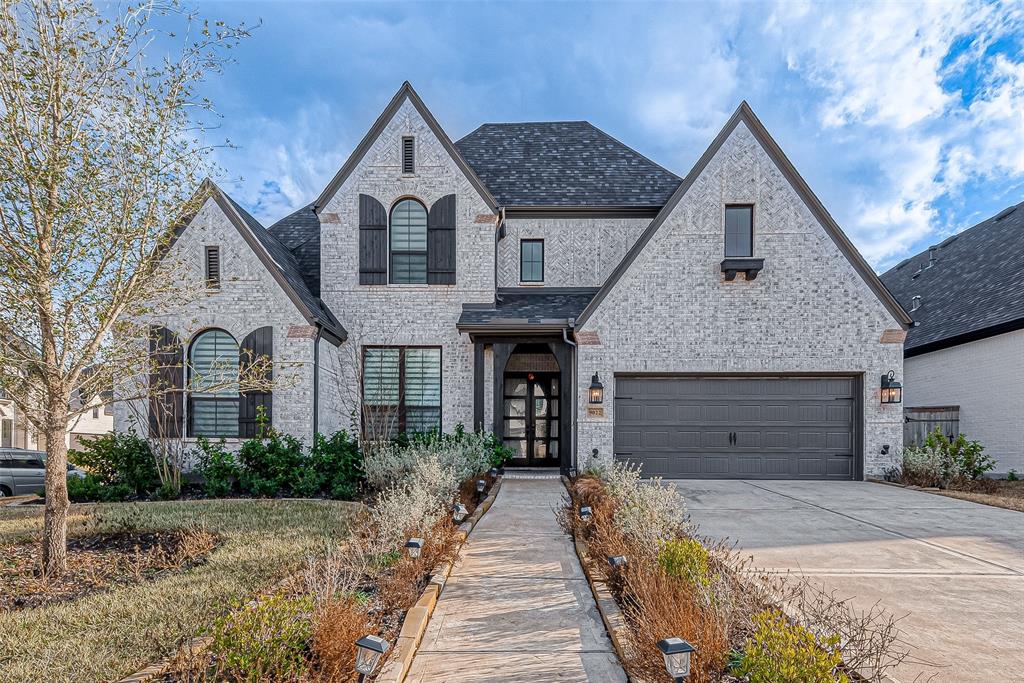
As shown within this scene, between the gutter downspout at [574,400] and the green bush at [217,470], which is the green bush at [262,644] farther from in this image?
the gutter downspout at [574,400]

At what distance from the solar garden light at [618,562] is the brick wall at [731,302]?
22.6 ft

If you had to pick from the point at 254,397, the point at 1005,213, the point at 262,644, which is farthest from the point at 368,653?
the point at 1005,213

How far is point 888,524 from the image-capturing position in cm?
727

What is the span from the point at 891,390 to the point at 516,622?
1083cm

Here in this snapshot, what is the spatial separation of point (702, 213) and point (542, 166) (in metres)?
4.96

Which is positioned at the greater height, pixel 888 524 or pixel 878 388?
pixel 878 388

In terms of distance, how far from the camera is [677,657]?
265 centimetres

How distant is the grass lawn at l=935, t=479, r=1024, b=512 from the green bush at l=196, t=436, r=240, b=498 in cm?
1326

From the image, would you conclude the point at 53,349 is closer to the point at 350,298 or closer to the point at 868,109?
the point at 350,298

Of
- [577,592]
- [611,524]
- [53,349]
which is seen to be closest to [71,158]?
[53,349]

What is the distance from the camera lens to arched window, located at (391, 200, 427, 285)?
12422mm

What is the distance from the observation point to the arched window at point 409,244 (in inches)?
489

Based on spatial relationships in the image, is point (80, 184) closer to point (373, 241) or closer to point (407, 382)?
point (373, 241)

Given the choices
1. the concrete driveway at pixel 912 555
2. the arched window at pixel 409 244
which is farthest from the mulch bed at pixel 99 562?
the arched window at pixel 409 244
